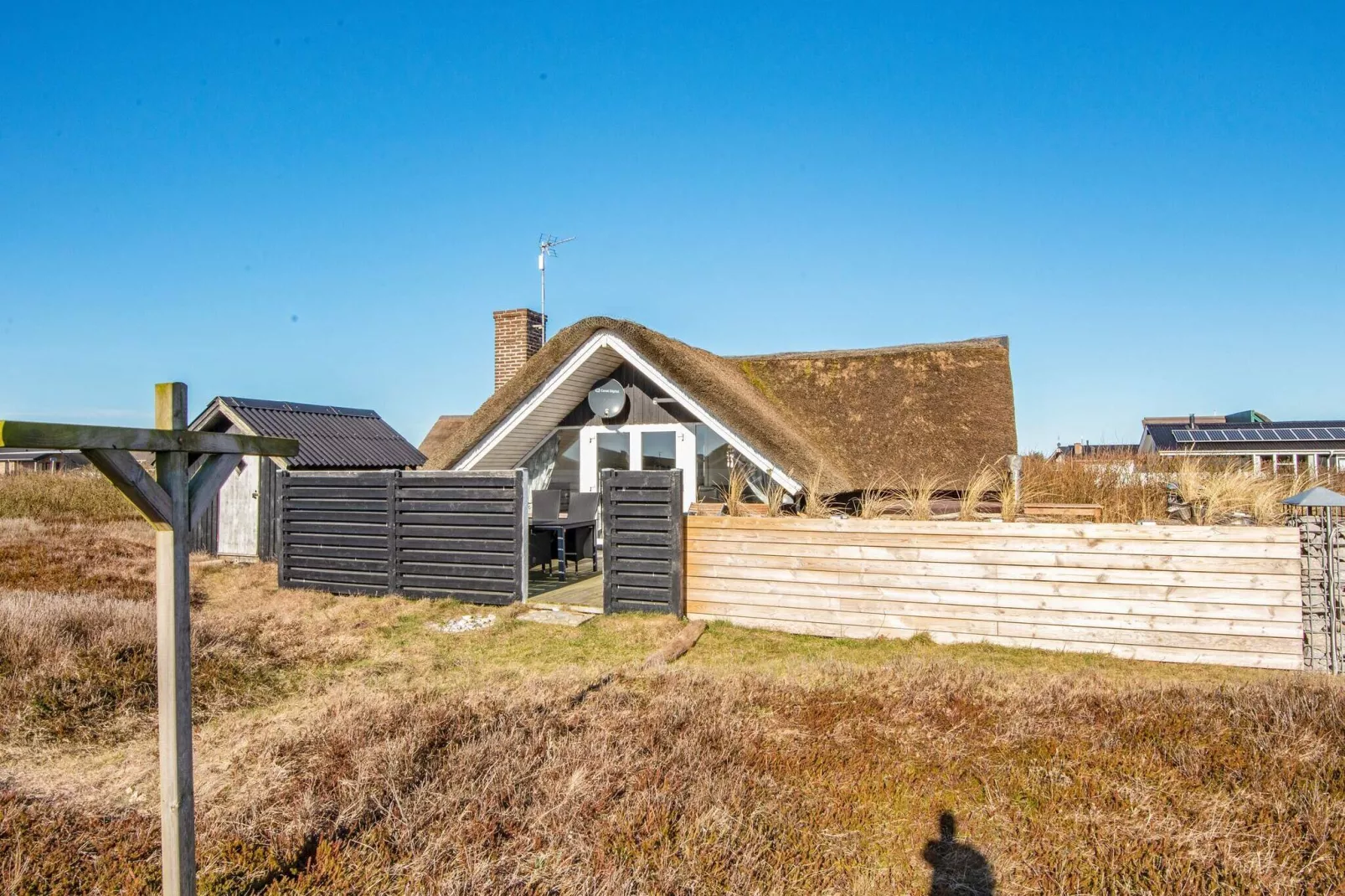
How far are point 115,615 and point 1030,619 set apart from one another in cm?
918

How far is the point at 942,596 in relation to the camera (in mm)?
8070

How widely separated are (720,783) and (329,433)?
14.1 metres

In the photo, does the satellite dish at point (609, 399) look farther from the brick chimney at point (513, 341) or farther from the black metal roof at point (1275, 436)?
the black metal roof at point (1275, 436)

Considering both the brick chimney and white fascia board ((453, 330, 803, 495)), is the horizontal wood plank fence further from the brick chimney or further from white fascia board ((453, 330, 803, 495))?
the brick chimney

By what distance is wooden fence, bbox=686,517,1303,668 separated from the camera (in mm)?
7070

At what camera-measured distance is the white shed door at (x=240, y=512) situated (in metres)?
15.1

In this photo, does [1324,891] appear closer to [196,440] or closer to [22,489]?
[196,440]

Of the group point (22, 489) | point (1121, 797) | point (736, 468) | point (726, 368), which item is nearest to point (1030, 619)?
point (1121, 797)

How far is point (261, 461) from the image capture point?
593 inches

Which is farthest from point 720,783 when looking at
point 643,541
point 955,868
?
point 643,541

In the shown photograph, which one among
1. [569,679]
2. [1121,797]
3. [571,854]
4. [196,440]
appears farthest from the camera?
[569,679]

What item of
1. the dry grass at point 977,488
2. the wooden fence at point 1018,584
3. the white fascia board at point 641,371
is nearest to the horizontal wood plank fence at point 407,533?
the white fascia board at point 641,371

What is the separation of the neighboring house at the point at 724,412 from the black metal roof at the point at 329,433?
3727mm

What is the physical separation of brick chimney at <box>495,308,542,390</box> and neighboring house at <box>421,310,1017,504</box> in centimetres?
2
